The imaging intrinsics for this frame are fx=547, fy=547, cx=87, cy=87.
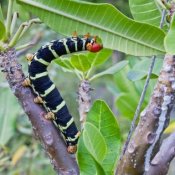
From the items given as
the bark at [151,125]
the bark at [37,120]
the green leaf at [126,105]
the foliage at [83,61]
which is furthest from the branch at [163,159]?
the green leaf at [126,105]

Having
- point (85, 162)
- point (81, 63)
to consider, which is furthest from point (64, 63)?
point (85, 162)

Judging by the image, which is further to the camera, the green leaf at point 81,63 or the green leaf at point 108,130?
the green leaf at point 81,63

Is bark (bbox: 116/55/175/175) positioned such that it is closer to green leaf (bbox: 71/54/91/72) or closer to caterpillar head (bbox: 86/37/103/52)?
caterpillar head (bbox: 86/37/103/52)

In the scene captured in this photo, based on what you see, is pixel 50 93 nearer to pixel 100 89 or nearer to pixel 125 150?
pixel 125 150

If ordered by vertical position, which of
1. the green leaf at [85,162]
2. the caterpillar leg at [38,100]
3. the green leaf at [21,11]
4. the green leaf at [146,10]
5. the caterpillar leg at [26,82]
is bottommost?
the green leaf at [85,162]

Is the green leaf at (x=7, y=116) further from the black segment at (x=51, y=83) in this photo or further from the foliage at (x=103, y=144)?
the foliage at (x=103, y=144)

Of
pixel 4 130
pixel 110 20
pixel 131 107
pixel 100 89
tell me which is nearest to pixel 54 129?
pixel 110 20

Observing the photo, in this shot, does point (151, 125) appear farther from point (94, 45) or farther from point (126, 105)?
point (126, 105)

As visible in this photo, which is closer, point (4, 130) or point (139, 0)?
point (139, 0)
